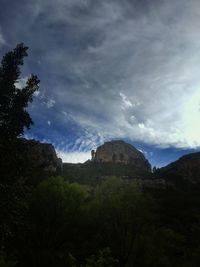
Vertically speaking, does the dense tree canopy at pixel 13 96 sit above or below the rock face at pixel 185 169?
below

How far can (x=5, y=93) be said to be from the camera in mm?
23625

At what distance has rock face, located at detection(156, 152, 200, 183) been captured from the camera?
15014 centimetres

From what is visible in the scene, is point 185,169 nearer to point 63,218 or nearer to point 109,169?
point 109,169

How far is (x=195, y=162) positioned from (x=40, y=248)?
151 meters

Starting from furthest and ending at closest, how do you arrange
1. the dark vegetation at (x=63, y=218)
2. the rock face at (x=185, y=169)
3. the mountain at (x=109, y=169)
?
the rock face at (x=185, y=169), the mountain at (x=109, y=169), the dark vegetation at (x=63, y=218)

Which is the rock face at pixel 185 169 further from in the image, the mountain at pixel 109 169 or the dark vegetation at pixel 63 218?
the dark vegetation at pixel 63 218

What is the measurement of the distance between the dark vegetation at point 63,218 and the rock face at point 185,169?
11523 cm

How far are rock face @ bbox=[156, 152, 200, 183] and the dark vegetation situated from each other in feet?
378

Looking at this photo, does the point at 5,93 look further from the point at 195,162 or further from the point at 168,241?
the point at 195,162

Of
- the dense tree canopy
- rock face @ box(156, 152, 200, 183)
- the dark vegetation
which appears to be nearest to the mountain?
rock face @ box(156, 152, 200, 183)

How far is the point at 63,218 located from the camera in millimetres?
31688

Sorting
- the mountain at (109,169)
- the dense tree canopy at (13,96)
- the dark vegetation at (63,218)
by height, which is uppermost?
the mountain at (109,169)

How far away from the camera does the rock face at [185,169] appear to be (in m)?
150

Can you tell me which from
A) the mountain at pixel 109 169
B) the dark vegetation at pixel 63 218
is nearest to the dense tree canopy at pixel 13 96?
the dark vegetation at pixel 63 218
